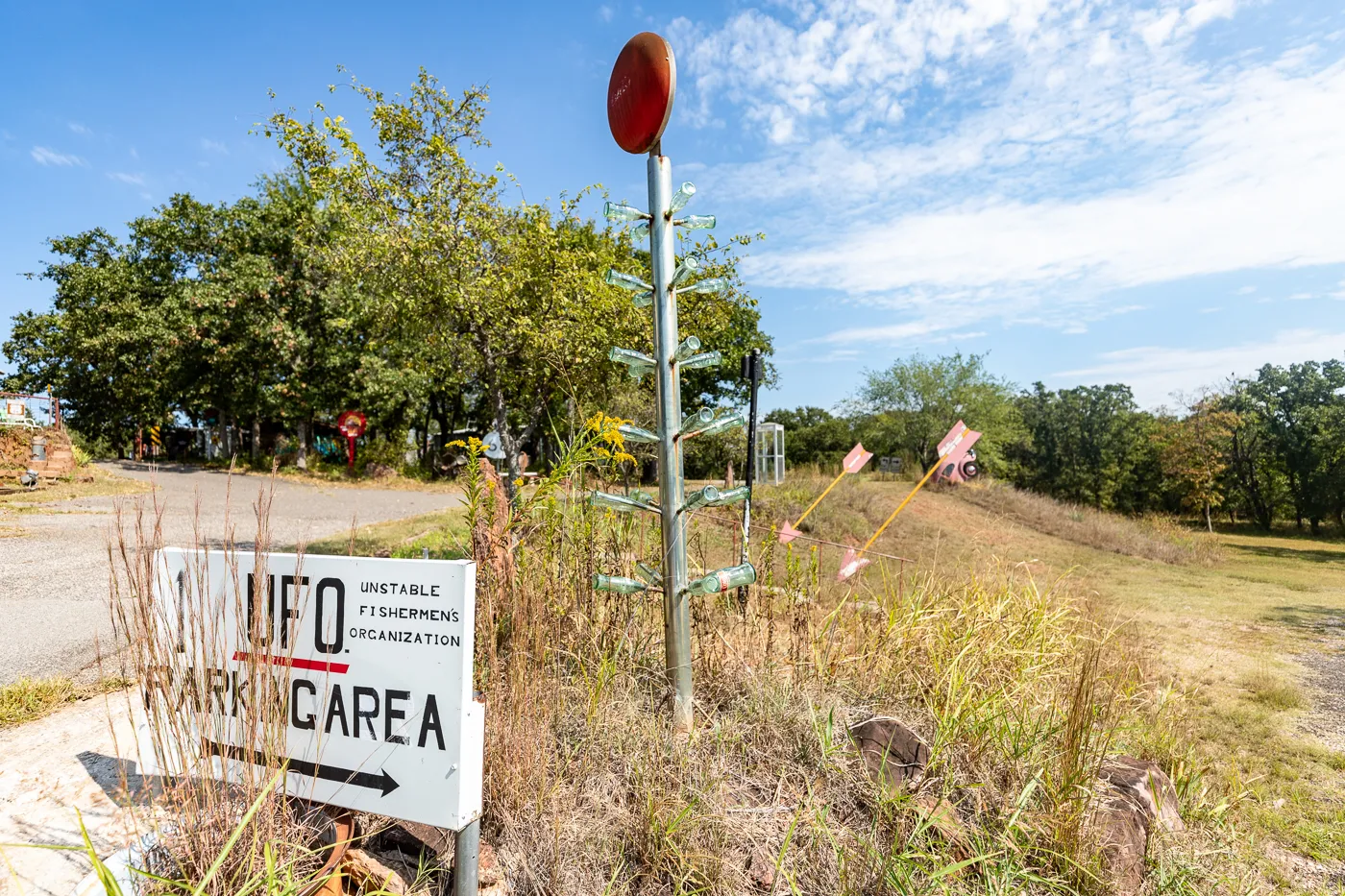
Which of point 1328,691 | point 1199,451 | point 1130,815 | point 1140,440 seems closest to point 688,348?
point 1130,815

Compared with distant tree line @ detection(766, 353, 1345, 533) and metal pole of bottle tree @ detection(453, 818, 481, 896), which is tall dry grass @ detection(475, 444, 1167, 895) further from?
distant tree line @ detection(766, 353, 1345, 533)

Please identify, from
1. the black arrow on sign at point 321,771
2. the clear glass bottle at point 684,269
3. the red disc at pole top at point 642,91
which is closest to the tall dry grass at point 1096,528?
the clear glass bottle at point 684,269

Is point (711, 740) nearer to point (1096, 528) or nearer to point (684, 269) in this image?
point (684, 269)

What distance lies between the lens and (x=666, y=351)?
9.03 feet

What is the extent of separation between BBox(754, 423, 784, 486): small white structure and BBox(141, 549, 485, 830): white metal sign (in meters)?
15.6

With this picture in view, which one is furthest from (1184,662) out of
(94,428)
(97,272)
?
(94,428)

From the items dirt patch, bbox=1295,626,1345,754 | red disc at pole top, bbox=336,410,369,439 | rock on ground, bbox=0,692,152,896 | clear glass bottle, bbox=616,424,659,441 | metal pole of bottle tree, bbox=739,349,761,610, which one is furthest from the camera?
red disc at pole top, bbox=336,410,369,439

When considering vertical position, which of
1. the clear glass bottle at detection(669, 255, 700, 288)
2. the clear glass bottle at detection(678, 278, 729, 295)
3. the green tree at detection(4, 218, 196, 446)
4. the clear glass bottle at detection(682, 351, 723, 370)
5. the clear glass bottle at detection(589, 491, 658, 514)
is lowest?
the clear glass bottle at detection(589, 491, 658, 514)

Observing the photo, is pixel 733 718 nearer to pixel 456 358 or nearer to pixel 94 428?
pixel 456 358

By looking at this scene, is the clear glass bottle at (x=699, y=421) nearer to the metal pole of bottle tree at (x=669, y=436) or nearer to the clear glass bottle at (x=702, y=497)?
the metal pole of bottle tree at (x=669, y=436)

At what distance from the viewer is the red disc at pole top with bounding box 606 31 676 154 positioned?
2.61m

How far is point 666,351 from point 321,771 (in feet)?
5.94

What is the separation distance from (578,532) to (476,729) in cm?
126

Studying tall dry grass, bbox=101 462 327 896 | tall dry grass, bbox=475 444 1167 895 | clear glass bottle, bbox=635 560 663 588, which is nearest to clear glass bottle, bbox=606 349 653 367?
tall dry grass, bbox=475 444 1167 895
